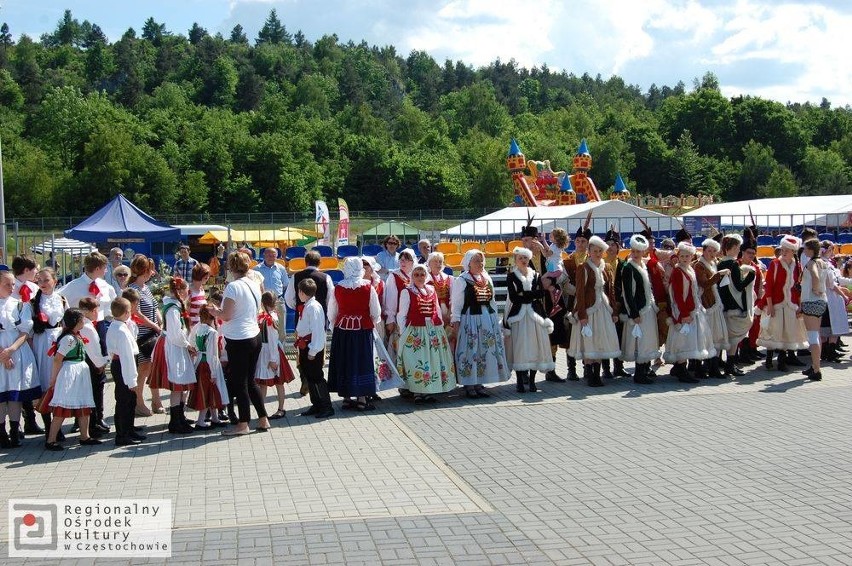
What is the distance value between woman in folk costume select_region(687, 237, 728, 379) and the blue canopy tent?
38.8 ft

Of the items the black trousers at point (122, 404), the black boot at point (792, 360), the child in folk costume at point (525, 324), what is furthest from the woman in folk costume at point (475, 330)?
the black boot at point (792, 360)

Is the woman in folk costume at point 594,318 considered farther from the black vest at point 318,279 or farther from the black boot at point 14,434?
the black boot at point 14,434

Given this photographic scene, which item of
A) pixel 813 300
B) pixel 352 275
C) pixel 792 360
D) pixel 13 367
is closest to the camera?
pixel 13 367

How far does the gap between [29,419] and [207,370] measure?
1725 millimetres

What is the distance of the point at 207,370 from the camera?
900cm

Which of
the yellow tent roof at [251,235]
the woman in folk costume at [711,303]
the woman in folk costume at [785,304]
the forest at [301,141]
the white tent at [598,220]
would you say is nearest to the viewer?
the woman in folk costume at [711,303]

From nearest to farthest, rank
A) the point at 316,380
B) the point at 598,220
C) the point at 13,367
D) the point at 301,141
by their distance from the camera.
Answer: the point at 13,367 < the point at 316,380 < the point at 598,220 < the point at 301,141

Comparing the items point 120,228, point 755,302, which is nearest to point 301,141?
point 120,228

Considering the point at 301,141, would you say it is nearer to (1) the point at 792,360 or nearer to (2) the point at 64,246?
(2) the point at 64,246

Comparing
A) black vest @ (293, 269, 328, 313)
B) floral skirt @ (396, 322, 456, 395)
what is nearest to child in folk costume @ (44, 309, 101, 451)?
black vest @ (293, 269, 328, 313)

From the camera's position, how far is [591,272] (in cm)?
1105

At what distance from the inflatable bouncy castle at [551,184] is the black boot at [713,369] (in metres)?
34.6

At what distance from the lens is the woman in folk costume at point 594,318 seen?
11.1m

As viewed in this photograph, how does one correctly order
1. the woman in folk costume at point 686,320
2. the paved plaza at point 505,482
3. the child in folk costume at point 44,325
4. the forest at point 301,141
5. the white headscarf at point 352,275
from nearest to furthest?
the paved plaza at point 505,482
the child in folk costume at point 44,325
the white headscarf at point 352,275
the woman in folk costume at point 686,320
the forest at point 301,141
